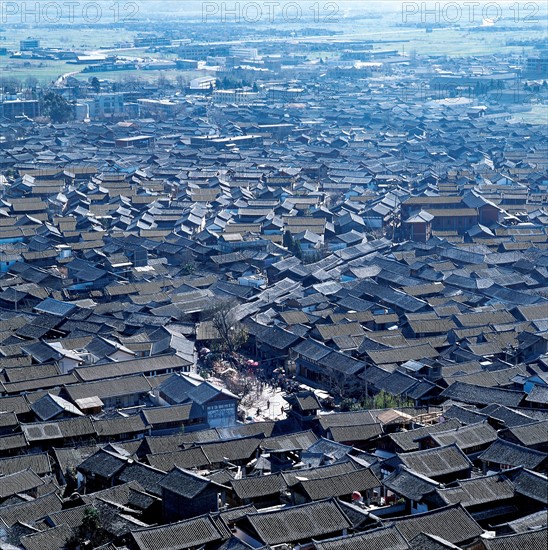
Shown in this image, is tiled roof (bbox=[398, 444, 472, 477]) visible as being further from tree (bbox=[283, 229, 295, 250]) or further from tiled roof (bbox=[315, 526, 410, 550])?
tree (bbox=[283, 229, 295, 250])

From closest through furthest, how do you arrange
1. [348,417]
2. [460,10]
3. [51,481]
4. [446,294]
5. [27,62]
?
[51,481] < [348,417] < [446,294] < [27,62] < [460,10]

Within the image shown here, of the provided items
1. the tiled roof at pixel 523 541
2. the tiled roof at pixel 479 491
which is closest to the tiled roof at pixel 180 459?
the tiled roof at pixel 479 491

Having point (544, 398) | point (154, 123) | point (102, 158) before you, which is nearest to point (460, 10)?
point (154, 123)

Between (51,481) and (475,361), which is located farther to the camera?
(475,361)

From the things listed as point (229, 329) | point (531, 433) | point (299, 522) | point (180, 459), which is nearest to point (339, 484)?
point (299, 522)

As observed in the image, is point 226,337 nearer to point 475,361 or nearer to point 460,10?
point 475,361

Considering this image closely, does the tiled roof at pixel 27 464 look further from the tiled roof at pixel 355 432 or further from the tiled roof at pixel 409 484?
the tiled roof at pixel 409 484

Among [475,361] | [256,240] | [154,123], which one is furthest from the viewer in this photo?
[154,123]
